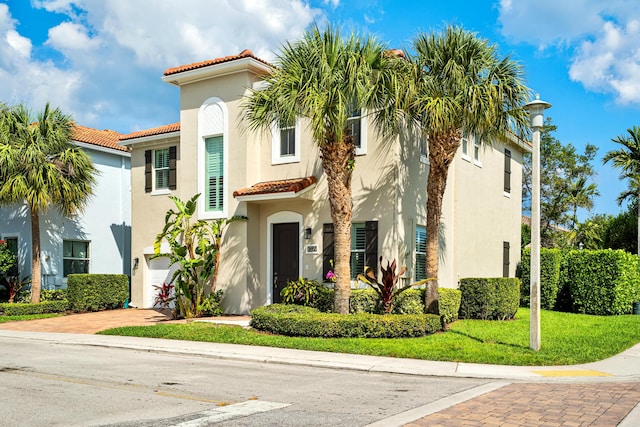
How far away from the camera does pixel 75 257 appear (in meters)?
25.9

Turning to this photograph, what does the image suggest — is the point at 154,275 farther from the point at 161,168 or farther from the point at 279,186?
the point at 279,186

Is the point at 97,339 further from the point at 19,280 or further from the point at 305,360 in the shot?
the point at 19,280

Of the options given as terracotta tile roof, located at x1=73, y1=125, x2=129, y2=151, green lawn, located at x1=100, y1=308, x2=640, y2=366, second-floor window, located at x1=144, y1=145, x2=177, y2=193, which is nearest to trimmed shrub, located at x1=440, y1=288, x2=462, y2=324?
green lawn, located at x1=100, y1=308, x2=640, y2=366

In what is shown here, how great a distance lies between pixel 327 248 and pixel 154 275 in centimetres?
749

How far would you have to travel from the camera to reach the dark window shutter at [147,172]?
22.8 metres

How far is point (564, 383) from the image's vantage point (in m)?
10.1

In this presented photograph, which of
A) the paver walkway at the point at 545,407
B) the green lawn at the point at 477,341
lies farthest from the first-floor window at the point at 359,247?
the paver walkway at the point at 545,407

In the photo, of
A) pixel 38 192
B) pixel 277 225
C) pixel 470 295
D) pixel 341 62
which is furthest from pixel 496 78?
pixel 38 192

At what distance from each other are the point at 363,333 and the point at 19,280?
1638cm

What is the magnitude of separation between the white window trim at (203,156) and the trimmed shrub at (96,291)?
5.12 meters

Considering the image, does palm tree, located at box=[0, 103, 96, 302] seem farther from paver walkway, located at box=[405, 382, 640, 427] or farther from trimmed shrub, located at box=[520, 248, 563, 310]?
paver walkway, located at box=[405, 382, 640, 427]

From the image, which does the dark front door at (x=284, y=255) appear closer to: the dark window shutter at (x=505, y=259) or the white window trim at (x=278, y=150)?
the white window trim at (x=278, y=150)

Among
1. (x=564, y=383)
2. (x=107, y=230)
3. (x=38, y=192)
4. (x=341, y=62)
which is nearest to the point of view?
(x=564, y=383)

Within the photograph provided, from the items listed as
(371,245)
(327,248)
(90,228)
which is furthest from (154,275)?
(371,245)
